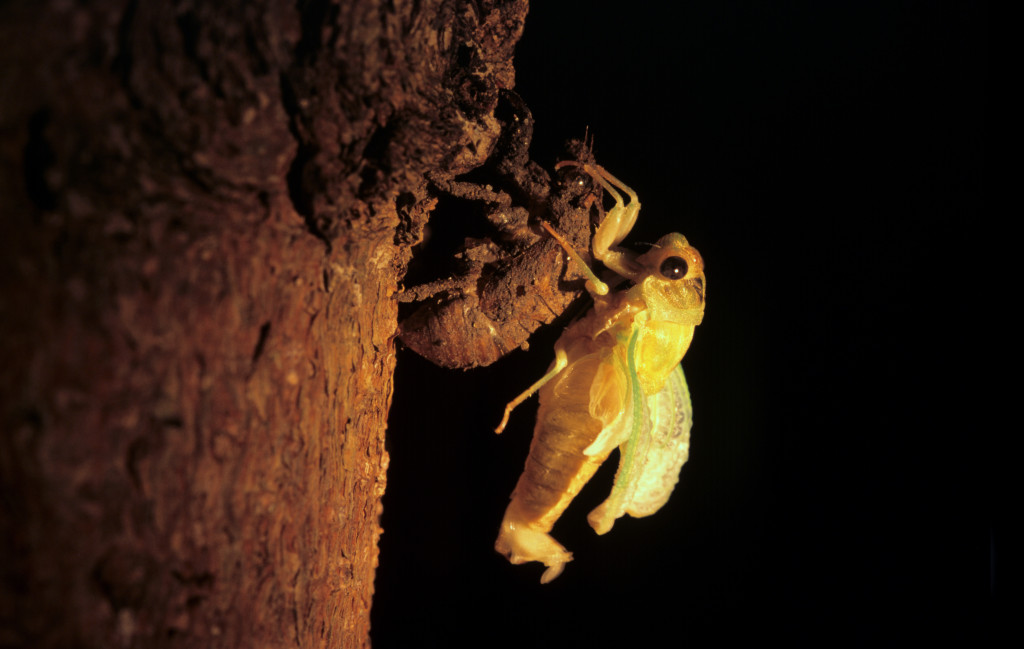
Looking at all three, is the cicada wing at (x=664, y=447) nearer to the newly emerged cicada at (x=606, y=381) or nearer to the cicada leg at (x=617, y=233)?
the newly emerged cicada at (x=606, y=381)

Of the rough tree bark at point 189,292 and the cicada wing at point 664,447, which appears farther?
the cicada wing at point 664,447

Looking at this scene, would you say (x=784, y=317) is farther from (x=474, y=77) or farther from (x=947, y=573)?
(x=474, y=77)

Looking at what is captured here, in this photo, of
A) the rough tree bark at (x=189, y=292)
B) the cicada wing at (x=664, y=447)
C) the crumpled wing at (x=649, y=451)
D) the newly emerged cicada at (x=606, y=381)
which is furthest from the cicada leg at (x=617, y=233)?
the rough tree bark at (x=189, y=292)

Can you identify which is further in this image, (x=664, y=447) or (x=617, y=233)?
(x=664, y=447)

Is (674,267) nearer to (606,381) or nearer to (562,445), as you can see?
(606,381)

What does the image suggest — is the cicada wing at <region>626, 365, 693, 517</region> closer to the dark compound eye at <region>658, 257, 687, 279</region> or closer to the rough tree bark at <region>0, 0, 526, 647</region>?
the dark compound eye at <region>658, 257, 687, 279</region>

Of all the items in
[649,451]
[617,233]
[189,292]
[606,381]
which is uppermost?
[617,233]

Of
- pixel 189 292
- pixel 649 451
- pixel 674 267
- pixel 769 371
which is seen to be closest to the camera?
pixel 189 292

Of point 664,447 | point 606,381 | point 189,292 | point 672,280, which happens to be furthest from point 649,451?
point 189,292
